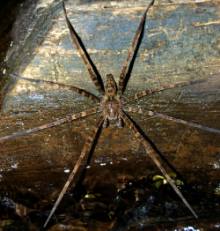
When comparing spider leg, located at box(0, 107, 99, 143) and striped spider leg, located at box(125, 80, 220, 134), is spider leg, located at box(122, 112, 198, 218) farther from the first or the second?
spider leg, located at box(0, 107, 99, 143)

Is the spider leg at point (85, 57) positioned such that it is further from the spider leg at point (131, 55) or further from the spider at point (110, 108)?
the spider leg at point (131, 55)

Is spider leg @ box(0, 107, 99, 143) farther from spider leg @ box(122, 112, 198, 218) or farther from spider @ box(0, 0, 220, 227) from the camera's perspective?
spider leg @ box(122, 112, 198, 218)

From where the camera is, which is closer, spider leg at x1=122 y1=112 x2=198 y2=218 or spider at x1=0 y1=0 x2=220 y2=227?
spider at x1=0 y1=0 x2=220 y2=227

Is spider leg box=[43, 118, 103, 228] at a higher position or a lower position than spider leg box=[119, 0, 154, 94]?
lower

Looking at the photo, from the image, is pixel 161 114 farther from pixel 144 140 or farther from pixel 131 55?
pixel 131 55

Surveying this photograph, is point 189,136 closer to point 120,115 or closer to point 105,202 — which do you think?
point 120,115

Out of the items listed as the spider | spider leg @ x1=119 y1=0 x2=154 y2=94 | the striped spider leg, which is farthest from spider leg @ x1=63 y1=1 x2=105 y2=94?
the striped spider leg

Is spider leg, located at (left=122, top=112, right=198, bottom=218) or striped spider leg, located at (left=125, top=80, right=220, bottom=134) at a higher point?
striped spider leg, located at (left=125, top=80, right=220, bottom=134)

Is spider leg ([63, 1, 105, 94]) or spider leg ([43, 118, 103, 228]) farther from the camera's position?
spider leg ([43, 118, 103, 228])

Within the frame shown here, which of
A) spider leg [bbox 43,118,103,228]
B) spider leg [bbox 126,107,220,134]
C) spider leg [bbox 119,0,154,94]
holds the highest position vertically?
spider leg [bbox 119,0,154,94]

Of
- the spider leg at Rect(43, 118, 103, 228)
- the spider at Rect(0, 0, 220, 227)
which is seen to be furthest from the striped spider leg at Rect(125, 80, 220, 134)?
the spider leg at Rect(43, 118, 103, 228)
